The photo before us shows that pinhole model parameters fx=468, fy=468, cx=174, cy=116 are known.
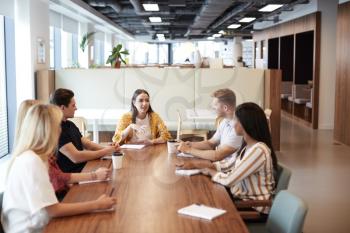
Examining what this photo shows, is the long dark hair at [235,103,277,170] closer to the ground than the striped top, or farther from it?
farther from it

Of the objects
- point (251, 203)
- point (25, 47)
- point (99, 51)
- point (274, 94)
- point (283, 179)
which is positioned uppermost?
point (99, 51)

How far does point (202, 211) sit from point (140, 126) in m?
2.44

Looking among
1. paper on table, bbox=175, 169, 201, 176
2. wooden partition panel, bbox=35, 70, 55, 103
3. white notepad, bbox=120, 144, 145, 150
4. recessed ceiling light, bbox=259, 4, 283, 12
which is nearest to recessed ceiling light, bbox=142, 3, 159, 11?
recessed ceiling light, bbox=259, 4, 283, 12

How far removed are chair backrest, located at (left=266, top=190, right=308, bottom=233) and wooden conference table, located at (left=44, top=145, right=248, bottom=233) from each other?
0.27 m

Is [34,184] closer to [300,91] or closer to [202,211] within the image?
[202,211]

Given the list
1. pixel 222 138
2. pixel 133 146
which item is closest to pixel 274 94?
pixel 222 138

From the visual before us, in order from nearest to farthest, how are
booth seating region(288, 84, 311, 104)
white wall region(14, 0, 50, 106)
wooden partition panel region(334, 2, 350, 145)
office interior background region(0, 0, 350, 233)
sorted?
1. office interior background region(0, 0, 350, 233)
2. white wall region(14, 0, 50, 106)
3. wooden partition panel region(334, 2, 350, 145)
4. booth seating region(288, 84, 311, 104)

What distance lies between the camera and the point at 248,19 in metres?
14.8

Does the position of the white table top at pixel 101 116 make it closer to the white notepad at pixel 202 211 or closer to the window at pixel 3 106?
the window at pixel 3 106

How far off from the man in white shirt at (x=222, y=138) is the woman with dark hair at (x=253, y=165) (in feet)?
1.95

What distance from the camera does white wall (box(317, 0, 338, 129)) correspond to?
1049cm

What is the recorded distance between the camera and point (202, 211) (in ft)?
7.72

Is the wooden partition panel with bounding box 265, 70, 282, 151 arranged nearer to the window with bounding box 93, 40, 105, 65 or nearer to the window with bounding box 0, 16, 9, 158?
the window with bounding box 0, 16, 9, 158

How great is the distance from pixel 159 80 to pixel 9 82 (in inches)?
101
